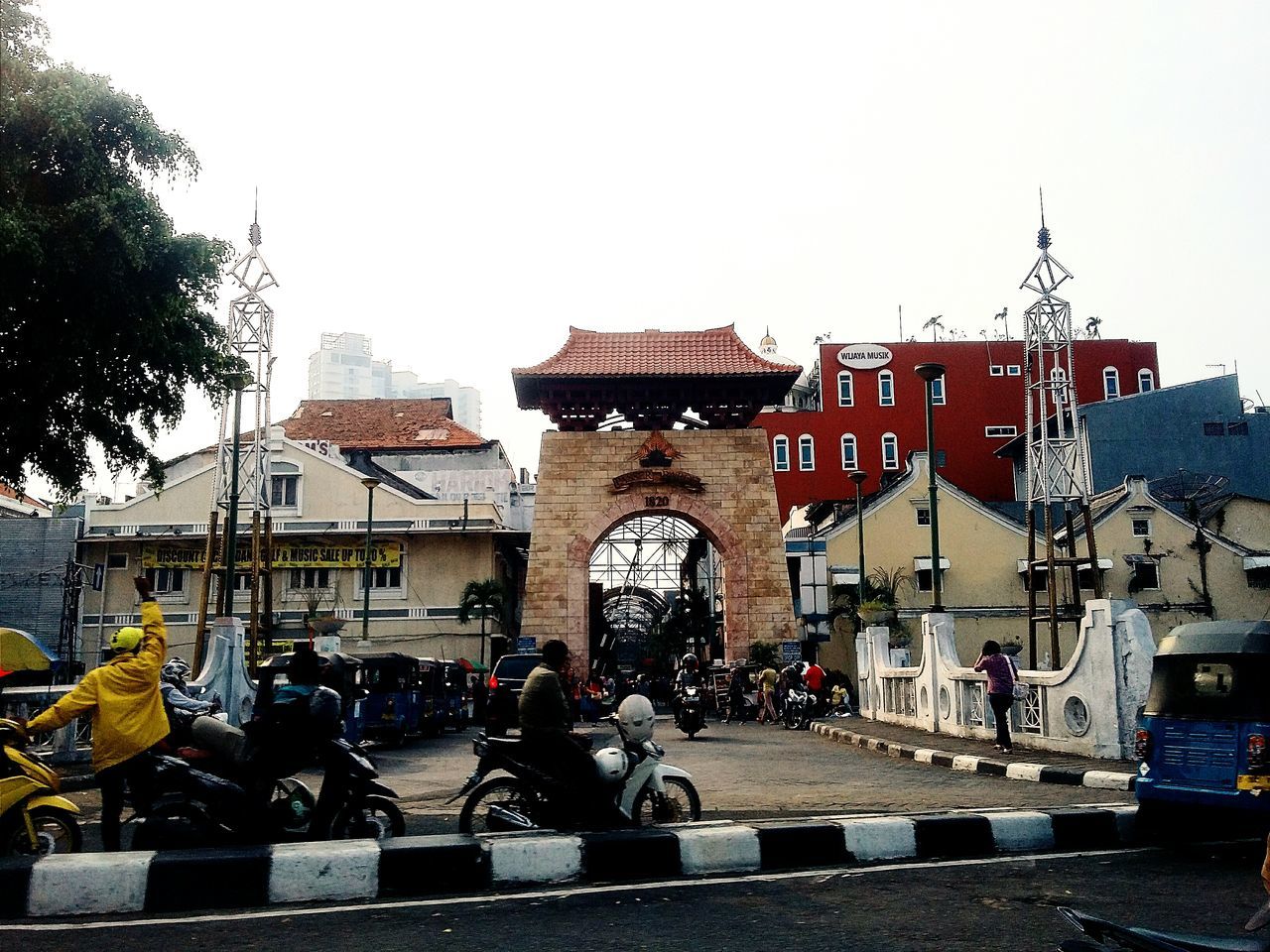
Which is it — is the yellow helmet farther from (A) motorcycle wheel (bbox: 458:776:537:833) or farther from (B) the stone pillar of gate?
(B) the stone pillar of gate

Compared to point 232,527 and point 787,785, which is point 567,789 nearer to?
point 787,785

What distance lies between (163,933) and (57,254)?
33.5 feet

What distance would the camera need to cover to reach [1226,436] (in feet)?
148

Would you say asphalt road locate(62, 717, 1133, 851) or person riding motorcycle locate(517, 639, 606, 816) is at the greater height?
person riding motorcycle locate(517, 639, 606, 816)

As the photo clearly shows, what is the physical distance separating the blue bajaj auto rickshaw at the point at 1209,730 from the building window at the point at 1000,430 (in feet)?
147

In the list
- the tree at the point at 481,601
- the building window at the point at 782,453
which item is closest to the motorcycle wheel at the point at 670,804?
the tree at the point at 481,601

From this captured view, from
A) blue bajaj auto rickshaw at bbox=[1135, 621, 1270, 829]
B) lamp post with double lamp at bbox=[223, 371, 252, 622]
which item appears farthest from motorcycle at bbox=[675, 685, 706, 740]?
blue bajaj auto rickshaw at bbox=[1135, 621, 1270, 829]

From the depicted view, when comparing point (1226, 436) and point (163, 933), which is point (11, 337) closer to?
point (163, 933)

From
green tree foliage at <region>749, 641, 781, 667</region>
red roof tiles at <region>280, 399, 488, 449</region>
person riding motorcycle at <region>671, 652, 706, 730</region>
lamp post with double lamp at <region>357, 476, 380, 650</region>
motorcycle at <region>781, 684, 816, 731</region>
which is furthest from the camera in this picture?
red roof tiles at <region>280, 399, 488, 449</region>

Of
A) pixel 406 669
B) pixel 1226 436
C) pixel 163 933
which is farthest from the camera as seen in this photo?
pixel 1226 436

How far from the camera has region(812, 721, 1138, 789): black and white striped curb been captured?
1099 centimetres

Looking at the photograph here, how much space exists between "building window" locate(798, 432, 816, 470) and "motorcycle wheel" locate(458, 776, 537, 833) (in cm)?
4426

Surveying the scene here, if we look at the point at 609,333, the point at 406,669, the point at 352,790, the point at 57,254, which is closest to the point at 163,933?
the point at 352,790

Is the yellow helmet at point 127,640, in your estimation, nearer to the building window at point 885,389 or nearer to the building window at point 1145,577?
the building window at point 1145,577
